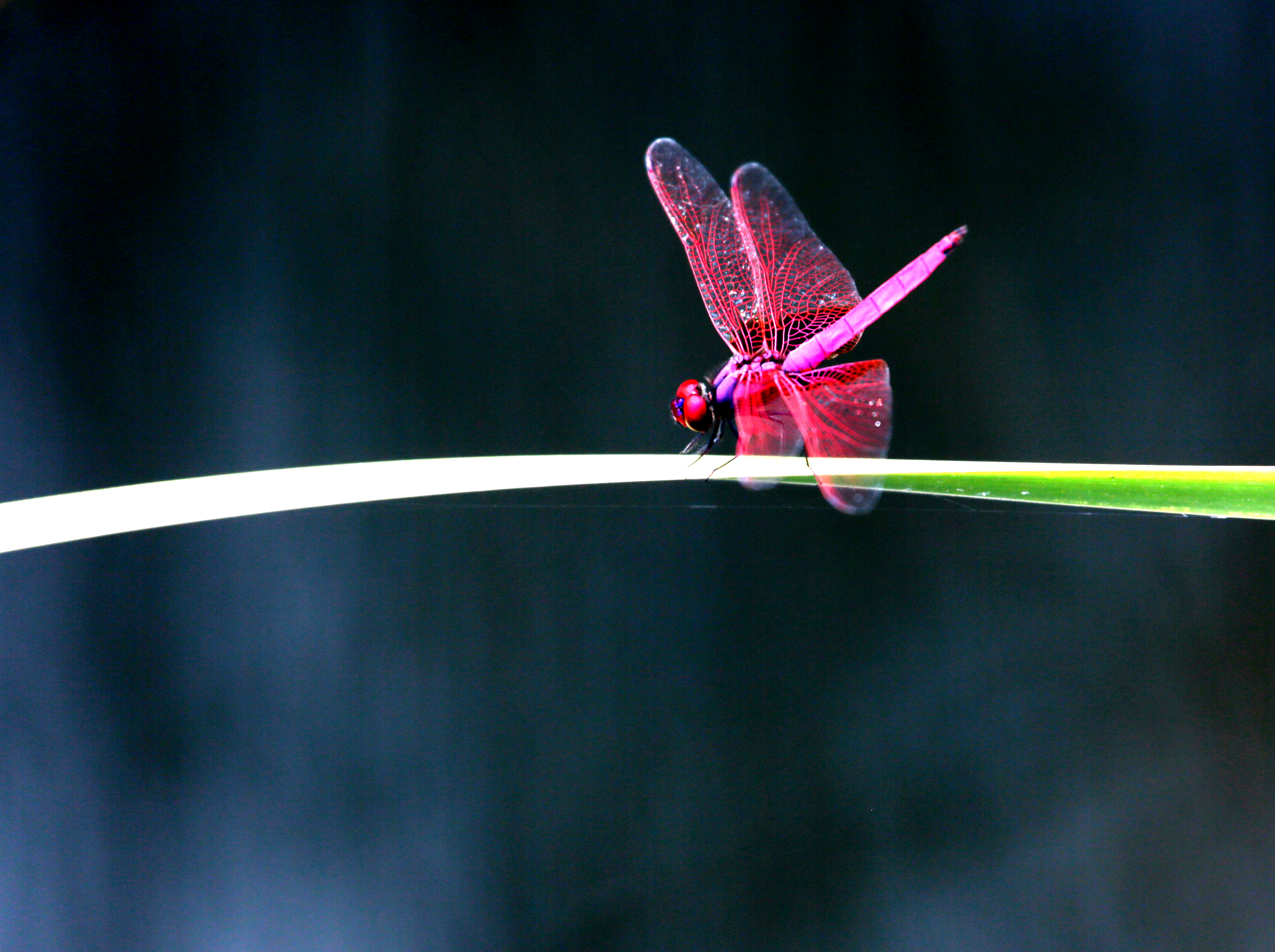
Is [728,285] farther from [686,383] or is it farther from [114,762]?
[114,762]

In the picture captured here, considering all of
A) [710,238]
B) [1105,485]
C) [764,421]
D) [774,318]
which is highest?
[710,238]

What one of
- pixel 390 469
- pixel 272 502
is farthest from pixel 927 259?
pixel 272 502

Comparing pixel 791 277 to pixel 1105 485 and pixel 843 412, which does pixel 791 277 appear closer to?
pixel 843 412

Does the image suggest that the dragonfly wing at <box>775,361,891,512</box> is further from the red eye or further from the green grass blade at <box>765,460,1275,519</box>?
the red eye

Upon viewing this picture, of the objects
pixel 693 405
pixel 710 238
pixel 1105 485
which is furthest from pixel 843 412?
pixel 1105 485

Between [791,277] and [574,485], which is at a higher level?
[791,277]

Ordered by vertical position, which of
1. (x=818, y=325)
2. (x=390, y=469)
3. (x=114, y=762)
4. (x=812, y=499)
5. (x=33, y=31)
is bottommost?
(x=114, y=762)
